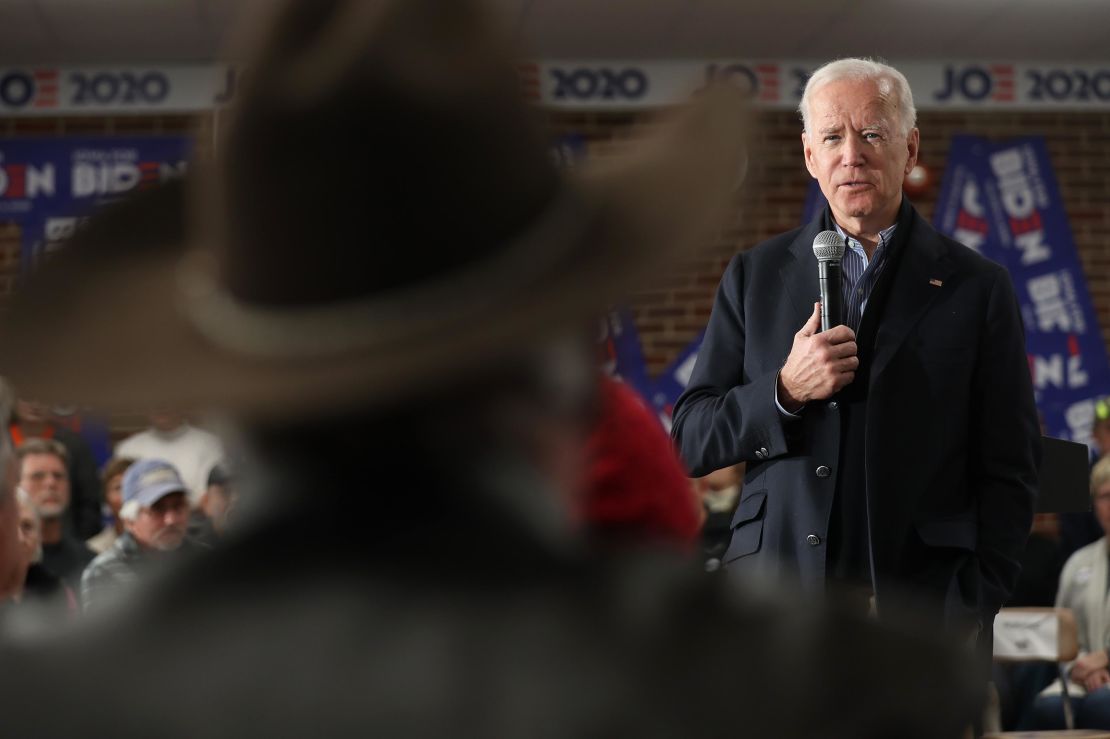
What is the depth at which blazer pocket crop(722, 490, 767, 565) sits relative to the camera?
216cm

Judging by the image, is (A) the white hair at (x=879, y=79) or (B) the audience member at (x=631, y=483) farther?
(A) the white hair at (x=879, y=79)

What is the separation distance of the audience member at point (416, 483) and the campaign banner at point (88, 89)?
667 cm

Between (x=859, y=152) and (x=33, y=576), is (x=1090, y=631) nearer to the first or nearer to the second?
(x=859, y=152)

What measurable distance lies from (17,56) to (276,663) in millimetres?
6998

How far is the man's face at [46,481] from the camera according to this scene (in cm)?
516

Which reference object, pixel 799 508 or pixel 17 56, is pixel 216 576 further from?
pixel 17 56

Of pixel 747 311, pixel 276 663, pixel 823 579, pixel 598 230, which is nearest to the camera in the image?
pixel 276 663

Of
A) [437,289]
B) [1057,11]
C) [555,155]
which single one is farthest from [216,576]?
[1057,11]

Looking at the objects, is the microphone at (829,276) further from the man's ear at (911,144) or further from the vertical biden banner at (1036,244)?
the vertical biden banner at (1036,244)

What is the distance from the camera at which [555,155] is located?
2.50 feet

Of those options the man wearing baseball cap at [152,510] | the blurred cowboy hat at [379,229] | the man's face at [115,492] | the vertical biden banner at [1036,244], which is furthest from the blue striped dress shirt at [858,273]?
the vertical biden banner at [1036,244]

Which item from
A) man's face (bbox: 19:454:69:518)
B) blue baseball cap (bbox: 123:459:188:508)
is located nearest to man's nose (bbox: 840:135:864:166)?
blue baseball cap (bbox: 123:459:188:508)

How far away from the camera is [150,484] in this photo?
4543 mm

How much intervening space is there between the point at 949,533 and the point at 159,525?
303 cm
